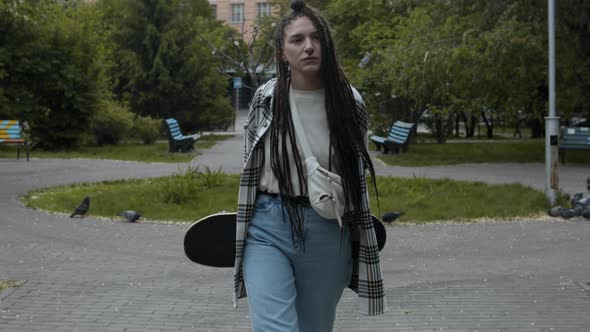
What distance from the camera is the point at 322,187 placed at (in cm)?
357

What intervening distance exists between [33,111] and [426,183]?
1564 cm

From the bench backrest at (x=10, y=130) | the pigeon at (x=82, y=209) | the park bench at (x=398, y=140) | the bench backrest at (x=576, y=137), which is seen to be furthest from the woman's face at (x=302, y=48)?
the park bench at (x=398, y=140)

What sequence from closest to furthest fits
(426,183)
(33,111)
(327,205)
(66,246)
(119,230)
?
(327,205) → (66,246) → (119,230) → (426,183) → (33,111)

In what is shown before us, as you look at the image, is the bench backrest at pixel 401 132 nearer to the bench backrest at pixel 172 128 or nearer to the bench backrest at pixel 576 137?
the bench backrest at pixel 576 137

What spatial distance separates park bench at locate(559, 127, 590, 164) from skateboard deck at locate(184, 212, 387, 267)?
745 inches

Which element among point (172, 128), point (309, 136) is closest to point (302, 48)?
point (309, 136)

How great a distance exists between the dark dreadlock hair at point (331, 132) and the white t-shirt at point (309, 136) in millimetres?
21

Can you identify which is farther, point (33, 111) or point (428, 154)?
point (33, 111)

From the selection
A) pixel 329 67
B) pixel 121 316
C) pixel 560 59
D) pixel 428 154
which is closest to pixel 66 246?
pixel 121 316

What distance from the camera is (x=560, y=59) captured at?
18922mm

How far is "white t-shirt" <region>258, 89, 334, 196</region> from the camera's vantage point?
3666 mm

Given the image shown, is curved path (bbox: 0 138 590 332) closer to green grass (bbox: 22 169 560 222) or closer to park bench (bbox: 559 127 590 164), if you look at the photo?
green grass (bbox: 22 169 560 222)

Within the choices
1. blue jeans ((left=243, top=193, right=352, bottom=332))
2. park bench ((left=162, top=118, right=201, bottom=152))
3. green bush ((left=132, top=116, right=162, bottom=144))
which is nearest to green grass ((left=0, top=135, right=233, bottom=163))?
park bench ((left=162, top=118, right=201, bottom=152))

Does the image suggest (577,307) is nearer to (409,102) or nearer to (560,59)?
(560,59)
